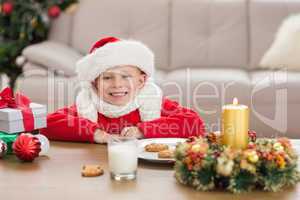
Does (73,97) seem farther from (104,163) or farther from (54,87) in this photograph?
(104,163)

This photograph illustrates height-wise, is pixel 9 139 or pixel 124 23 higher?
pixel 124 23

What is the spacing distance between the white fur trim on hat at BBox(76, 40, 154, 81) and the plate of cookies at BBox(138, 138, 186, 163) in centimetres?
30

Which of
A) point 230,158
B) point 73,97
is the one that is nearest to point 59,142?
point 230,158

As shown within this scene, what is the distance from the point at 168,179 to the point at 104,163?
238mm

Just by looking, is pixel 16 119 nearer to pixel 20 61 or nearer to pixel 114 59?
pixel 114 59

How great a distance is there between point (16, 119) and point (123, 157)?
437mm

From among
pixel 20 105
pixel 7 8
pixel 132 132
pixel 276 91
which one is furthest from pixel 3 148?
pixel 7 8

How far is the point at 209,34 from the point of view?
12.3 feet

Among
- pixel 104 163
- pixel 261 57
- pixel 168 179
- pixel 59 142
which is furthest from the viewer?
pixel 261 57

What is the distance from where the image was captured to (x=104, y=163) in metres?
1.58

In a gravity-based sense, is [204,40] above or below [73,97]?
above

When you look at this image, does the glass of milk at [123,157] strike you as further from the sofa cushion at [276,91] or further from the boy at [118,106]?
the sofa cushion at [276,91]

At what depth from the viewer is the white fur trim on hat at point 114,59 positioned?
1.94m

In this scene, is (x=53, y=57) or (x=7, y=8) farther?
(x=7, y=8)
